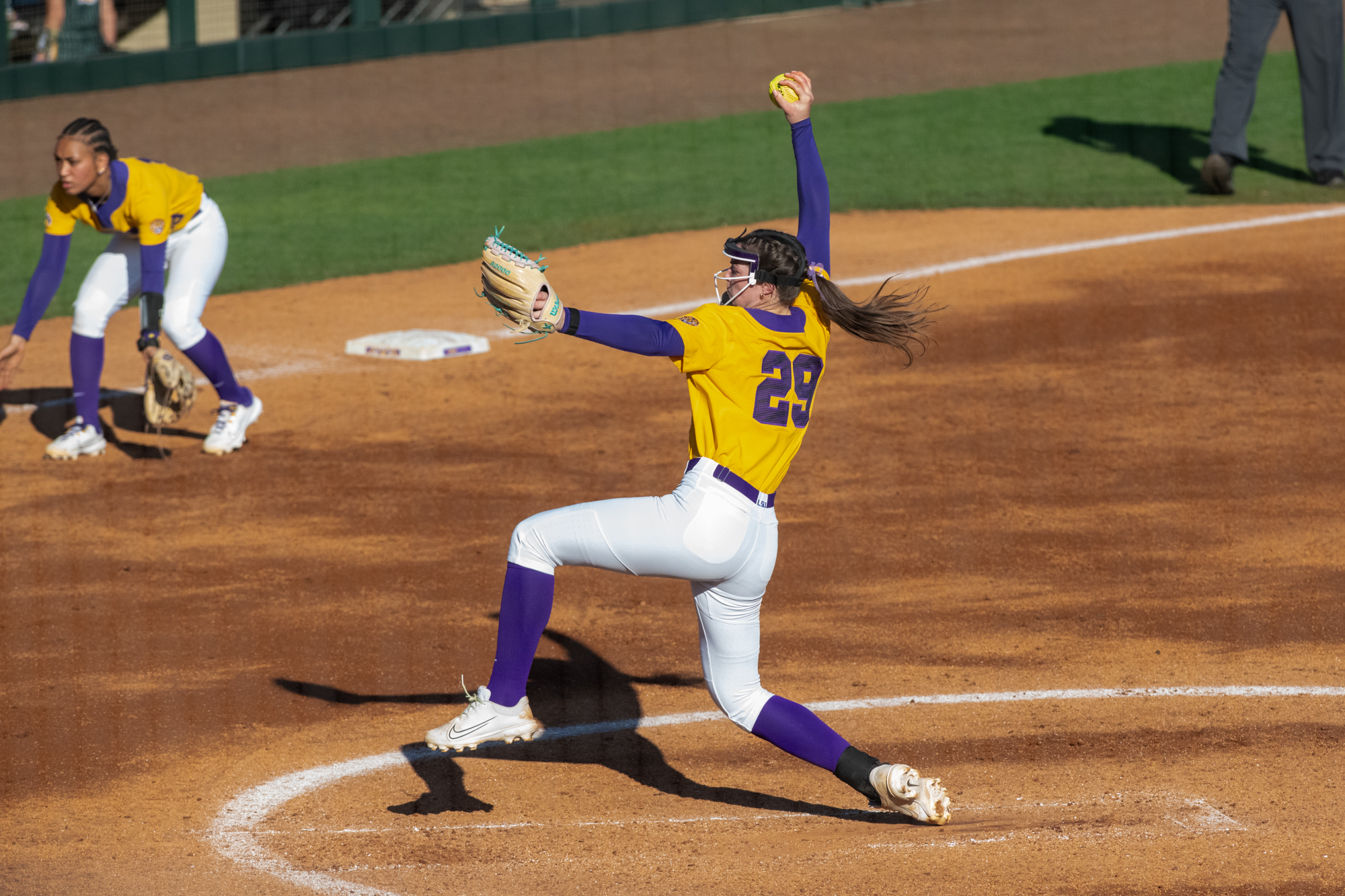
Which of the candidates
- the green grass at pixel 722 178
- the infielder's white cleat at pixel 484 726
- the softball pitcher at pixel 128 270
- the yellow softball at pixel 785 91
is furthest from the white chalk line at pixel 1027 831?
the green grass at pixel 722 178

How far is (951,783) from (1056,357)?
218 inches

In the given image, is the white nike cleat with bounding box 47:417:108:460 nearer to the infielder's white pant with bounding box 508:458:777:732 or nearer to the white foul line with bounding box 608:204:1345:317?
the white foul line with bounding box 608:204:1345:317

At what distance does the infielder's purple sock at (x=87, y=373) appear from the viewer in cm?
912

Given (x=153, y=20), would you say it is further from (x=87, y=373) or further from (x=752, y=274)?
(x=752, y=274)

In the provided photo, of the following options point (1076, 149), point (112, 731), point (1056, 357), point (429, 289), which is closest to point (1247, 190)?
point (1076, 149)

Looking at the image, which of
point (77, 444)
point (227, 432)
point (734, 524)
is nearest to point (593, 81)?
point (227, 432)

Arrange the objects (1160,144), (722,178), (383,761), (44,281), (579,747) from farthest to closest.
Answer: (1160,144) < (722,178) < (44,281) < (579,747) < (383,761)

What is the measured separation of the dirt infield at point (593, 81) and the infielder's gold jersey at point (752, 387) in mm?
12836

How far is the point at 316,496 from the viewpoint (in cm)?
865

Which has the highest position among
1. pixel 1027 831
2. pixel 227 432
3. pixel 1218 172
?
pixel 1218 172

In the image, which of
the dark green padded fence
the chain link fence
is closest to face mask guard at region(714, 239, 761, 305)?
the chain link fence

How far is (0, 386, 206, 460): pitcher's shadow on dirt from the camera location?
31.1 feet

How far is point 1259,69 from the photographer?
46.5 ft

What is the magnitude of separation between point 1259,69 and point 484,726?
11616mm
